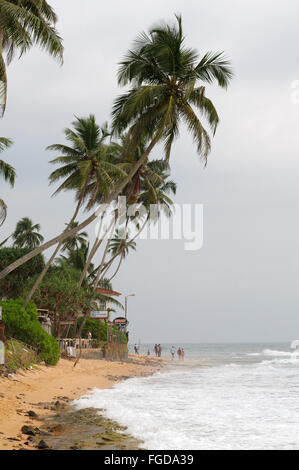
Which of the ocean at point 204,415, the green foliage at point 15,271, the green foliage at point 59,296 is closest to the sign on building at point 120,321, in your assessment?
the green foliage at point 15,271

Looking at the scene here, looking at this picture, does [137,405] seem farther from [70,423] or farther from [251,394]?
[251,394]

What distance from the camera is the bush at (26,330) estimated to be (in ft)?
69.4

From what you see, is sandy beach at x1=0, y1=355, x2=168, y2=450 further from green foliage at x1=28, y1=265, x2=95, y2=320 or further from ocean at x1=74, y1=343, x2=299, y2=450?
green foliage at x1=28, y1=265, x2=95, y2=320

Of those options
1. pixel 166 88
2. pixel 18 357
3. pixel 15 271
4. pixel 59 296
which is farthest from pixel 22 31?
pixel 15 271

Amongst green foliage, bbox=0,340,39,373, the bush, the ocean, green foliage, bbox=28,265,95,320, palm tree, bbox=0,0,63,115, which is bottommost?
the ocean

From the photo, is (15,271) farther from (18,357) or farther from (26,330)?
(18,357)

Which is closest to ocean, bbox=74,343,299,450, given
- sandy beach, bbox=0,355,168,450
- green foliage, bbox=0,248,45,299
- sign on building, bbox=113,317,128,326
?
sandy beach, bbox=0,355,168,450

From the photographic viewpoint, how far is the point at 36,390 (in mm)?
15508

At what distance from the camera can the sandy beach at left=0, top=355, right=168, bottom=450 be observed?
9.43 m

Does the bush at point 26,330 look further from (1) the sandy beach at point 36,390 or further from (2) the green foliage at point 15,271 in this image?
(2) the green foliage at point 15,271

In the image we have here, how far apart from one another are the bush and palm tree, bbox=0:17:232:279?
5.01 m

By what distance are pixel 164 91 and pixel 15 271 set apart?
1006 inches

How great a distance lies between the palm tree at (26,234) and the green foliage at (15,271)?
41.9ft

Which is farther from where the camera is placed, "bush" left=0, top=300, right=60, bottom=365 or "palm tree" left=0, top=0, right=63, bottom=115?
"bush" left=0, top=300, right=60, bottom=365
